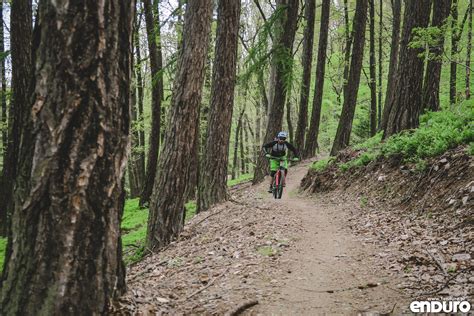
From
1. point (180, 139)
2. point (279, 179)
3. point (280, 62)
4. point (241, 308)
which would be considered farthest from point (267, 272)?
point (280, 62)

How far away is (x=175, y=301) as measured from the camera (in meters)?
3.78

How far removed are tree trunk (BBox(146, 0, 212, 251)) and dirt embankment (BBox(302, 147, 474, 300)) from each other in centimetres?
358

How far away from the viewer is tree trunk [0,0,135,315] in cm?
242

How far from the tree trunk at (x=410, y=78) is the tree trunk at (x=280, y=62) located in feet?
13.3

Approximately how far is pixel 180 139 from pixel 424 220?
182 inches

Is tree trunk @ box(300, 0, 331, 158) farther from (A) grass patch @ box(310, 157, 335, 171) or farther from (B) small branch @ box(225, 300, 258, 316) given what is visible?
(B) small branch @ box(225, 300, 258, 316)

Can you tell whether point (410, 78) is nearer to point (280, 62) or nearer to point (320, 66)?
point (280, 62)

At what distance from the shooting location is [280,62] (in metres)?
13.3

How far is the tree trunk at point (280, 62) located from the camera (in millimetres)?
12695

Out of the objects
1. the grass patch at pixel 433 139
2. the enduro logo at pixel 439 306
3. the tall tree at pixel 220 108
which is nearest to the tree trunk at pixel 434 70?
the grass patch at pixel 433 139

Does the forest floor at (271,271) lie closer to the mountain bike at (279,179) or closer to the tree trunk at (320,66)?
the mountain bike at (279,179)

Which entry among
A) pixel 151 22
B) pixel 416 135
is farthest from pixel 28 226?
pixel 151 22

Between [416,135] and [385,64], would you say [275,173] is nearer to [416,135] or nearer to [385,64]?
[416,135]

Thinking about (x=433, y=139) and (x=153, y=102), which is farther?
(x=153, y=102)
